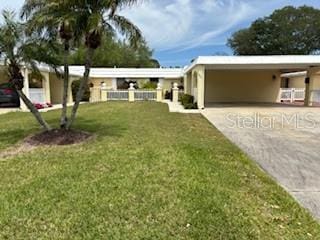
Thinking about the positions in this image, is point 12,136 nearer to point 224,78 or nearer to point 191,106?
point 191,106

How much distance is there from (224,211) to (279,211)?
0.76 meters

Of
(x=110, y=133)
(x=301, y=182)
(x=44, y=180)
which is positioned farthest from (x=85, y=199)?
(x=110, y=133)

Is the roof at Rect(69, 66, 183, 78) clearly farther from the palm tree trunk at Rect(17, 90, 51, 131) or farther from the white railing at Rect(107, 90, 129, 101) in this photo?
the palm tree trunk at Rect(17, 90, 51, 131)

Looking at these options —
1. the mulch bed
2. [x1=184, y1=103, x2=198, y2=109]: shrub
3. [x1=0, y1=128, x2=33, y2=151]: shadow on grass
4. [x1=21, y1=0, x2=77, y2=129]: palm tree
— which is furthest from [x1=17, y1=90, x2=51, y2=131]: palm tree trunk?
[x1=184, y1=103, x2=198, y2=109]: shrub

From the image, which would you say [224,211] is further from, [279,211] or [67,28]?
[67,28]

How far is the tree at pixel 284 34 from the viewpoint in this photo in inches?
2050

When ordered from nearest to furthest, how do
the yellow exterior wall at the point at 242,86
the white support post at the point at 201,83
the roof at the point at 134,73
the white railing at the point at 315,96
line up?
the white support post at the point at 201,83
the white railing at the point at 315,96
the yellow exterior wall at the point at 242,86
the roof at the point at 134,73

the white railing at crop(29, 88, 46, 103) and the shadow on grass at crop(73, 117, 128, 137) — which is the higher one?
the white railing at crop(29, 88, 46, 103)

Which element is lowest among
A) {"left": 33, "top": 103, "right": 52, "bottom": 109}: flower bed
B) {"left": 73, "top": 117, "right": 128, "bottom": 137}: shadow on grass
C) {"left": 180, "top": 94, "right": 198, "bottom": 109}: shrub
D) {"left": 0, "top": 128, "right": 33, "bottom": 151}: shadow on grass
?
{"left": 0, "top": 128, "right": 33, "bottom": 151}: shadow on grass

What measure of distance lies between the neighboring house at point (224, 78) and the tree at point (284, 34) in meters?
21.0

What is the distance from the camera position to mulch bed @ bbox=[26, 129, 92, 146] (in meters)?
8.48

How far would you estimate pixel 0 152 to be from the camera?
7.59 metres

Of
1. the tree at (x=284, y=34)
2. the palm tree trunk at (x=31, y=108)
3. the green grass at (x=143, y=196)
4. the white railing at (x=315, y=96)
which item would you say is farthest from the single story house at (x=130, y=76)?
the green grass at (x=143, y=196)

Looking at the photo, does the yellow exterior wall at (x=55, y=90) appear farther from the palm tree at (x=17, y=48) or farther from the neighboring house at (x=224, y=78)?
the palm tree at (x=17, y=48)
